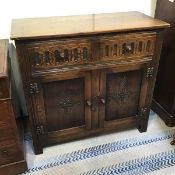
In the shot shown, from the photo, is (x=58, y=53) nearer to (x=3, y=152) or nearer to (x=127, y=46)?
(x=127, y=46)

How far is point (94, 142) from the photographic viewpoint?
1677 mm

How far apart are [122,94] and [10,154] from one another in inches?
32.1

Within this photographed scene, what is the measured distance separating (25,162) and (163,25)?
120 cm

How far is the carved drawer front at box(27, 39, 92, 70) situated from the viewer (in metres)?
1.21

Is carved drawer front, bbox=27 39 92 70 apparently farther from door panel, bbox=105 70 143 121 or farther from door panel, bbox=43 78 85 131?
door panel, bbox=105 70 143 121

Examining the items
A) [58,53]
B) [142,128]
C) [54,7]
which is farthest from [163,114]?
[54,7]

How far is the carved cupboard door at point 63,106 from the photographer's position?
135cm

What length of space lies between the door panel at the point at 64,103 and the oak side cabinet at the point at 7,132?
0.82 feet

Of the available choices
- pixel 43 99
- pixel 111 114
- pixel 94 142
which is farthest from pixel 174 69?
pixel 43 99

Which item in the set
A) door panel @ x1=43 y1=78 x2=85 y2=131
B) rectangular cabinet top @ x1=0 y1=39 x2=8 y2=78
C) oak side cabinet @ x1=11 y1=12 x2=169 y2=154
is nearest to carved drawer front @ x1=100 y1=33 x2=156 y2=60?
oak side cabinet @ x1=11 y1=12 x2=169 y2=154

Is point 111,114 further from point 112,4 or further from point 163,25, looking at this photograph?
point 112,4

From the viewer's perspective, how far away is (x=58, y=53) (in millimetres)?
1242

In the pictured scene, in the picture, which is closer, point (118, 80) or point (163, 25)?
point (163, 25)

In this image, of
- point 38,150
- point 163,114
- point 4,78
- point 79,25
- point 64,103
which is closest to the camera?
point 4,78
